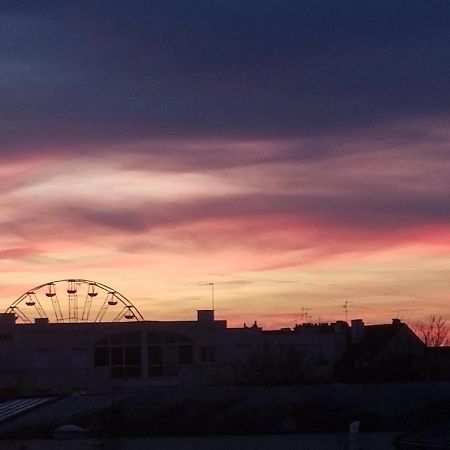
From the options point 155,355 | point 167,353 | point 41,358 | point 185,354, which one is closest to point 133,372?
point 155,355

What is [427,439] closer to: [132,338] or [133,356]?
[133,356]

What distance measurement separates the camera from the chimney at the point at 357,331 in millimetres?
125438

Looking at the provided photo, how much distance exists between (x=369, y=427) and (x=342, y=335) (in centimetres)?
6737

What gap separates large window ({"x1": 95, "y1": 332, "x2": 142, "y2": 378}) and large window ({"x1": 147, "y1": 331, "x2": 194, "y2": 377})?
110cm

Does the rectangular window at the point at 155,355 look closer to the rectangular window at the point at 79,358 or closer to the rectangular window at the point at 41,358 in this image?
the rectangular window at the point at 79,358

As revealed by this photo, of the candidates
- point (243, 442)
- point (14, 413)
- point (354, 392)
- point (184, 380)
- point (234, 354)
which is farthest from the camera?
point (234, 354)

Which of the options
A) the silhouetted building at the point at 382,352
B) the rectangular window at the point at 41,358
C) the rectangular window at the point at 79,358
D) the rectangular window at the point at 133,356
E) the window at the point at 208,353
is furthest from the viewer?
the window at the point at 208,353

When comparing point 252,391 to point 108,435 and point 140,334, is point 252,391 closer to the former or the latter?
point 108,435

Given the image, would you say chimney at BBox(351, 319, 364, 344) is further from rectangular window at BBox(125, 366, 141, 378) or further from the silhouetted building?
rectangular window at BBox(125, 366, 141, 378)

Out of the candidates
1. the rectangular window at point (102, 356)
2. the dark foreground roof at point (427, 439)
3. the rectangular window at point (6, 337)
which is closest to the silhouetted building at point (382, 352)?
the rectangular window at point (102, 356)

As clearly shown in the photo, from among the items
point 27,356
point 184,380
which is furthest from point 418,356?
point 27,356

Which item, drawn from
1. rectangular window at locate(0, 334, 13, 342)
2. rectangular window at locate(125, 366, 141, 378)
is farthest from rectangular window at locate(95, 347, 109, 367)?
rectangular window at locate(0, 334, 13, 342)

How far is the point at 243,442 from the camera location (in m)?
57.6

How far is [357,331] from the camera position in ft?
417
